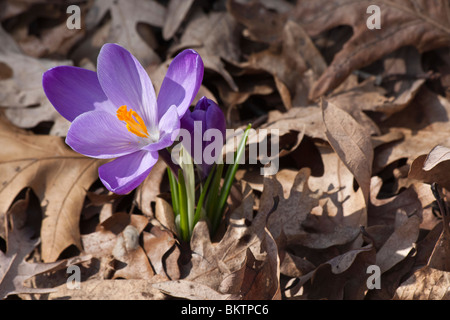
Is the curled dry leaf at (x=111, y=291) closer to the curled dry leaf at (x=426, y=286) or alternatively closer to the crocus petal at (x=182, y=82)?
the crocus petal at (x=182, y=82)

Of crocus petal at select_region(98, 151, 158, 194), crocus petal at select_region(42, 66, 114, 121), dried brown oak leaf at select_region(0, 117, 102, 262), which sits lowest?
dried brown oak leaf at select_region(0, 117, 102, 262)

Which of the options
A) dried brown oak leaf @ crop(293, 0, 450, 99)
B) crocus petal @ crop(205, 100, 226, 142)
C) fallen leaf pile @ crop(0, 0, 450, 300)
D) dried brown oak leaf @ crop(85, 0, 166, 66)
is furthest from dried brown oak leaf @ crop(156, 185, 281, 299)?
dried brown oak leaf @ crop(85, 0, 166, 66)

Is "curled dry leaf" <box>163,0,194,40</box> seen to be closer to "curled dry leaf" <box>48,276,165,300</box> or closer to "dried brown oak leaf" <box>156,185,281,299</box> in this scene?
"dried brown oak leaf" <box>156,185,281,299</box>

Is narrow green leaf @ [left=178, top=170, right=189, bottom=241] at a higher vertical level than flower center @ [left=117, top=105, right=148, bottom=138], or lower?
lower

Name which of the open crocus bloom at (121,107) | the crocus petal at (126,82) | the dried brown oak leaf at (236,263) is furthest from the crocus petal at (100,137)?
the dried brown oak leaf at (236,263)

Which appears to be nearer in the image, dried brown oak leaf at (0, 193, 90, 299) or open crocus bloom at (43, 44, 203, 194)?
open crocus bloom at (43, 44, 203, 194)

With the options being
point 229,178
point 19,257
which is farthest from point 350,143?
point 19,257

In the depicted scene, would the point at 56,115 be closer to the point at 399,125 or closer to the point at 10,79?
the point at 10,79

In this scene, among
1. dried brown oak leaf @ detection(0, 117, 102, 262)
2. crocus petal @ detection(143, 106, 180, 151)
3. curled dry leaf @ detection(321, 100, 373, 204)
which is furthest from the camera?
dried brown oak leaf @ detection(0, 117, 102, 262)

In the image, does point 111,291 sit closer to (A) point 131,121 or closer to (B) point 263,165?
(A) point 131,121
